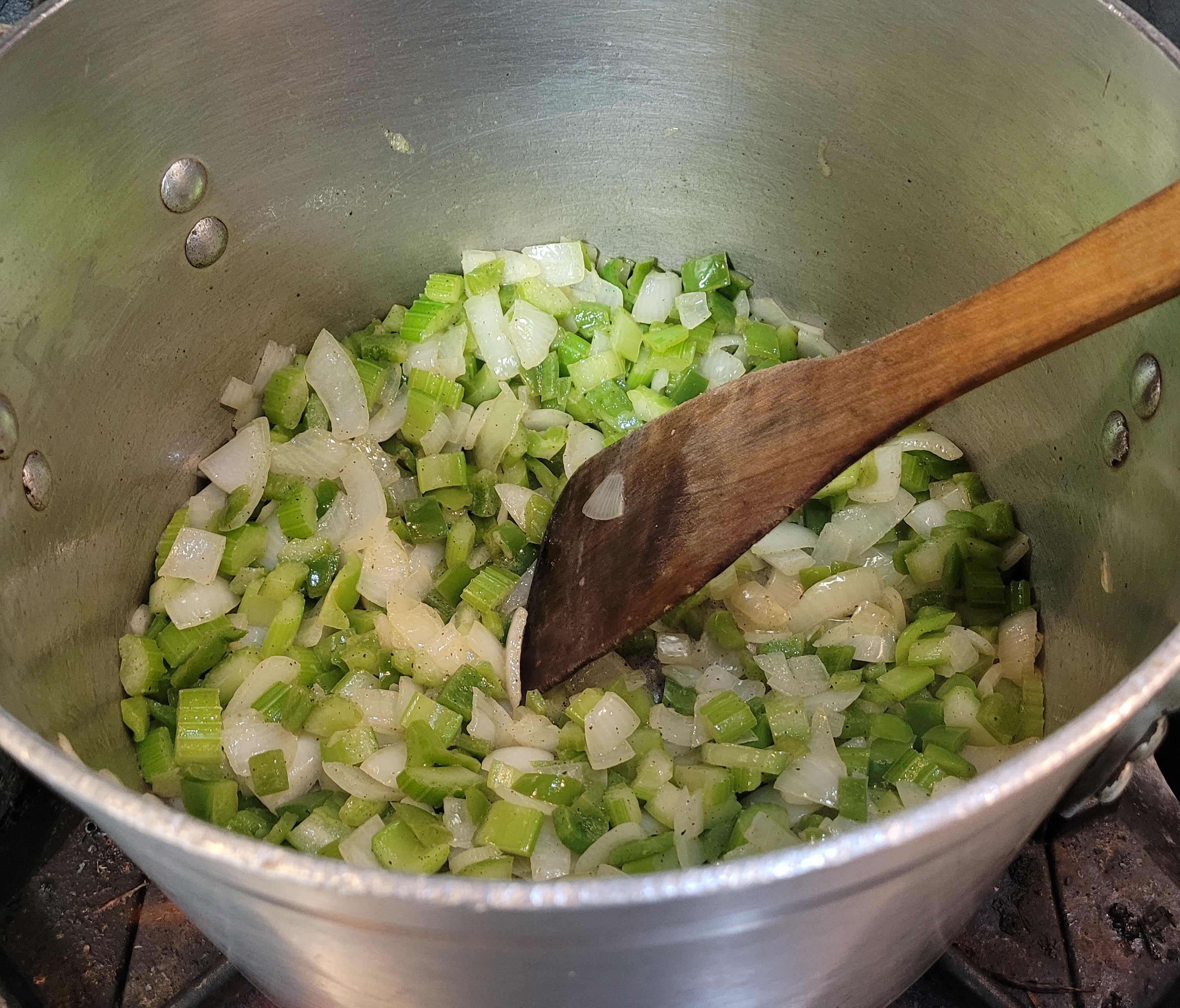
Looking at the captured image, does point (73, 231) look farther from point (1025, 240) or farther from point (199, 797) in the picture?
point (1025, 240)

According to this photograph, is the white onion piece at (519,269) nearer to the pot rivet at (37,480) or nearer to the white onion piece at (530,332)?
the white onion piece at (530,332)

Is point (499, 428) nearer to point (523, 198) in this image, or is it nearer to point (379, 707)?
point (523, 198)

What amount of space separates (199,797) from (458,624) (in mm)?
426

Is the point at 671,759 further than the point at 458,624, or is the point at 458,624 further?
the point at 458,624

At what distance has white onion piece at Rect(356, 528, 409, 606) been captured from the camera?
1.58 m

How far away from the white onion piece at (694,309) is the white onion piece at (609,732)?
0.71 metres

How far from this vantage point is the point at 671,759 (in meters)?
1.43

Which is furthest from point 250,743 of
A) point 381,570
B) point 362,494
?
point 362,494

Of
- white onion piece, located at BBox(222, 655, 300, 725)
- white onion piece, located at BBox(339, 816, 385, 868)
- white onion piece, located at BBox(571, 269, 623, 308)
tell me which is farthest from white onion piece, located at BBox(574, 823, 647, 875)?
white onion piece, located at BBox(571, 269, 623, 308)

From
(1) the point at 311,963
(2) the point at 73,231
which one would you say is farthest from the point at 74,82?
(1) the point at 311,963

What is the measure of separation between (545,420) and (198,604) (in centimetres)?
63

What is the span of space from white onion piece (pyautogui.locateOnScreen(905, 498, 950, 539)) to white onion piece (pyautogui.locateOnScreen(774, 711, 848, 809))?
0.44 metres

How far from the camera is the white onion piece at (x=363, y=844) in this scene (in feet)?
4.17

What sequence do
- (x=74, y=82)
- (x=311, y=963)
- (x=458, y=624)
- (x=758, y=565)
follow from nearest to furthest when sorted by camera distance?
(x=311, y=963)
(x=74, y=82)
(x=458, y=624)
(x=758, y=565)
